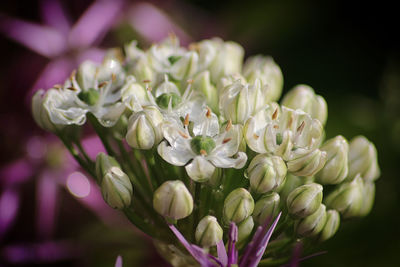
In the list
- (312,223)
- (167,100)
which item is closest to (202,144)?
(167,100)

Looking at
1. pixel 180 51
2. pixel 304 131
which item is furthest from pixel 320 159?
pixel 180 51

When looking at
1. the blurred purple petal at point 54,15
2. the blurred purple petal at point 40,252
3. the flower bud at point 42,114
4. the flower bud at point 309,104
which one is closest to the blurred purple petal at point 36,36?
the blurred purple petal at point 54,15

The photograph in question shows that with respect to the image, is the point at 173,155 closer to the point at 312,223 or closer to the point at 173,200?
the point at 173,200

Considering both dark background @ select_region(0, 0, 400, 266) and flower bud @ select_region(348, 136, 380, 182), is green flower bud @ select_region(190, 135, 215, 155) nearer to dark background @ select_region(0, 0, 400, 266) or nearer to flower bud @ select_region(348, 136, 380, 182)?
flower bud @ select_region(348, 136, 380, 182)

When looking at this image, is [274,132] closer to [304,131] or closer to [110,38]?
[304,131]

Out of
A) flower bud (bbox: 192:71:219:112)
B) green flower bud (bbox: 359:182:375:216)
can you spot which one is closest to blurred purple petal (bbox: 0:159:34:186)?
flower bud (bbox: 192:71:219:112)

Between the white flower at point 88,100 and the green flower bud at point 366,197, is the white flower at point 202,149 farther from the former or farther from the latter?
the green flower bud at point 366,197
